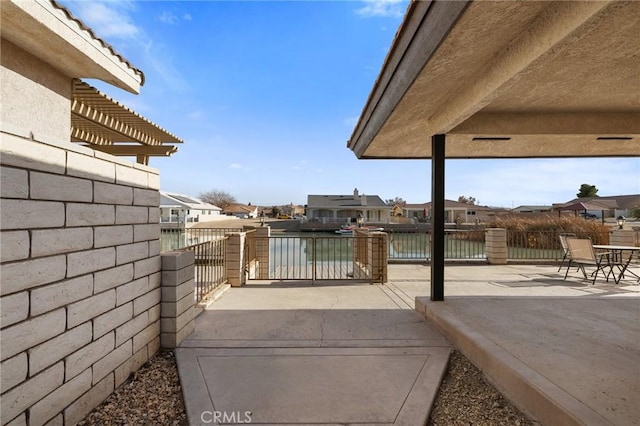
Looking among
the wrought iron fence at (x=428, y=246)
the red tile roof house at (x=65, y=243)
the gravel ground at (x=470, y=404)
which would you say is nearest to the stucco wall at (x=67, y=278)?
the red tile roof house at (x=65, y=243)

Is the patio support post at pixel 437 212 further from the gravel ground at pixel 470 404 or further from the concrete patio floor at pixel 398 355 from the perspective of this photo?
the gravel ground at pixel 470 404

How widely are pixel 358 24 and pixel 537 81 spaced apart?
9.21 ft

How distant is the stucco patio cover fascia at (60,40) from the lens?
2.35m

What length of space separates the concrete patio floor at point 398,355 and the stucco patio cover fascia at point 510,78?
2.28 metres

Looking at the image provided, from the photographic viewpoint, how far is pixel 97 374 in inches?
82.7

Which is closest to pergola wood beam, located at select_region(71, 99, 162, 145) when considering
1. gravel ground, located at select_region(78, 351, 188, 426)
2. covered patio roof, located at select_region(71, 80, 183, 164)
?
covered patio roof, located at select_region(71, 80, 183, 164)

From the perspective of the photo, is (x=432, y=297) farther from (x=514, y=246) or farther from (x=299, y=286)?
(x=514, y=246)

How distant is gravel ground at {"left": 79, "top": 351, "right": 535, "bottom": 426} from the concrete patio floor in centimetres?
8

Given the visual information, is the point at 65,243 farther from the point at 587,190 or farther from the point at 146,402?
the point at 587,190

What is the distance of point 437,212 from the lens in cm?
399

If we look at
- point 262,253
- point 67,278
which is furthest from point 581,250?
point 67,278

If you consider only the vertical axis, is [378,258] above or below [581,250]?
below

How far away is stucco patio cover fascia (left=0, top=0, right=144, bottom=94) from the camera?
2352 mm

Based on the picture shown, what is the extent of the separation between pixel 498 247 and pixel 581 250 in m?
2.08
